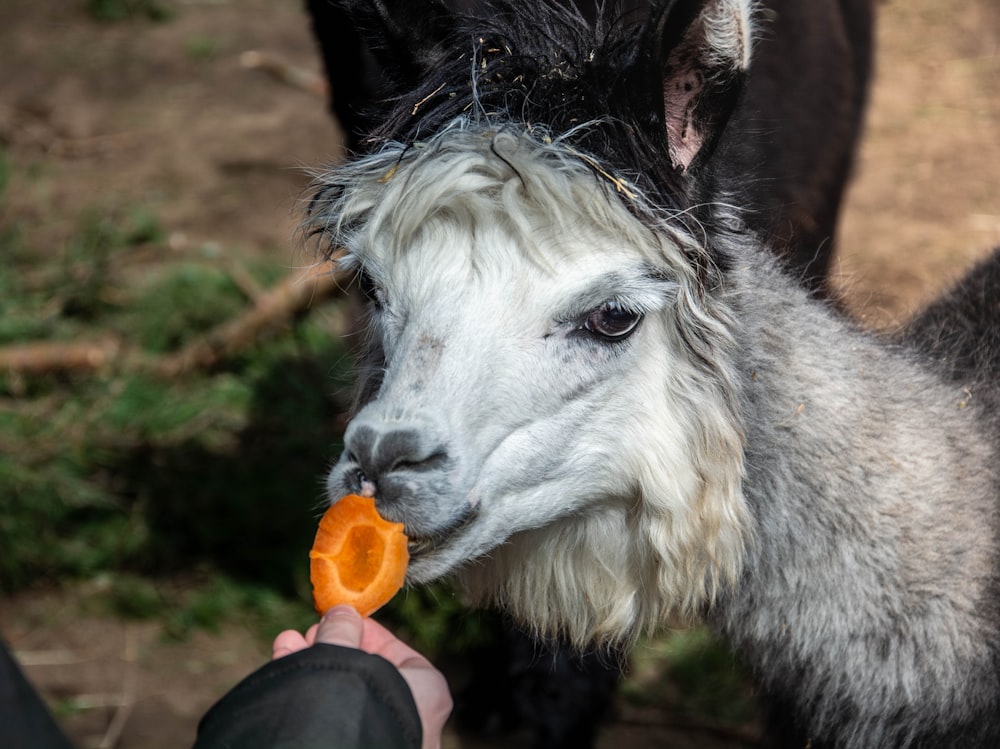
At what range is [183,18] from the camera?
849 centimetres

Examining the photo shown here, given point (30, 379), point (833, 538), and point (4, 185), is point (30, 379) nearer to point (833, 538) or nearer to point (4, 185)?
point (4, 185)

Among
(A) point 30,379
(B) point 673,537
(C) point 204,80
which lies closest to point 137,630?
(A) point 30,379

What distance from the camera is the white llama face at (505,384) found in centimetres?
203

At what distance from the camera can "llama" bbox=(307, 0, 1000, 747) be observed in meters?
2.09

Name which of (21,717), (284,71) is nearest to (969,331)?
(21,717)

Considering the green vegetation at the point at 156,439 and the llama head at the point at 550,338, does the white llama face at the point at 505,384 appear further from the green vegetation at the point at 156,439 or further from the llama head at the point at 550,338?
the green vegetation at the point at 156,439

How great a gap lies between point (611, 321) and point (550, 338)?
0.13 metres

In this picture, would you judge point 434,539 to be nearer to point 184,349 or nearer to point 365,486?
point 365,486

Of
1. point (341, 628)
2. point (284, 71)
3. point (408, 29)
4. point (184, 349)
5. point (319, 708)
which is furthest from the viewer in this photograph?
point (284, 71)

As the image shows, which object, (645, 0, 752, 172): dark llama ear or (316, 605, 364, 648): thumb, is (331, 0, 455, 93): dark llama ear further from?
(316, 605, 364, 648): thumb

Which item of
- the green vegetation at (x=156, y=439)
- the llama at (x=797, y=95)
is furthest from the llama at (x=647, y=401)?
the green vegetation at (x=156, y=439)

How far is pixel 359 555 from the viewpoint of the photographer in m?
2.08

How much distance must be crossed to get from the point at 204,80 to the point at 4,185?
1847 millimetres

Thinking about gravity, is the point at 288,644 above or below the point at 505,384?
below
